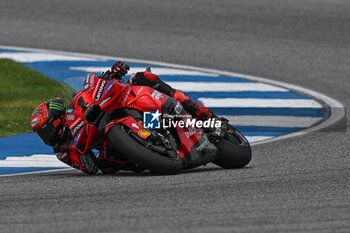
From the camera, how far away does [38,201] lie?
358 inches

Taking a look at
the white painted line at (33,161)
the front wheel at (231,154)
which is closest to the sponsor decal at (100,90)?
the front wheel at (231,154)

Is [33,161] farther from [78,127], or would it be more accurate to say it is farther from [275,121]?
[275,121]

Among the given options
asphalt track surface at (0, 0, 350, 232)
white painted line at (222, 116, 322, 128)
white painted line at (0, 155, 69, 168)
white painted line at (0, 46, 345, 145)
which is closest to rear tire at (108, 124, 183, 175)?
asphalt track surface at (0, 0, 350, 232)

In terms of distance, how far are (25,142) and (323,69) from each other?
6130 mm

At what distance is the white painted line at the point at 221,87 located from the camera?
1602 centimetres

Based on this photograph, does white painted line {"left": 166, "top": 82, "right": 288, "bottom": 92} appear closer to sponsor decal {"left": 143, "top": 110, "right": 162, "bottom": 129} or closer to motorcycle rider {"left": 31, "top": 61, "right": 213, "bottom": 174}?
motorcycle rider {"left": 31, "top": 61, "right": 213, "bottom": 174}

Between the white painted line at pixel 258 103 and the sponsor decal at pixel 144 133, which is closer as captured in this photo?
the sponsor decal at pixel 144 133

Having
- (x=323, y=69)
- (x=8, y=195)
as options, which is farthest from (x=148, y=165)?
(x=323, y=69)

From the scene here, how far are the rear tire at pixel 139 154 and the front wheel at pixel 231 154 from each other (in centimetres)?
64

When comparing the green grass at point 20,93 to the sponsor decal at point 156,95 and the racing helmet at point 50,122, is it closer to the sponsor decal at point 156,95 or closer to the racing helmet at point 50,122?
the racing helmet at point 50,122

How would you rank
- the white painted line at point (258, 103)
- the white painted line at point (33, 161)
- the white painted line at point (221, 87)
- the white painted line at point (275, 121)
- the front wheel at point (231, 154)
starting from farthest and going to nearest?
the white painted line at point (221, 87) < the white painted line at point (258, 103) < the white painted line at point (275, 121) < the white painted line at point (33, 161) < the front wheel at point (231, 154)

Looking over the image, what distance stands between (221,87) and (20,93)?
281 centimetres

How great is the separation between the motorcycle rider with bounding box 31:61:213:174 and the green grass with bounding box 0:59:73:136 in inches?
104

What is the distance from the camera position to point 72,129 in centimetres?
1064
